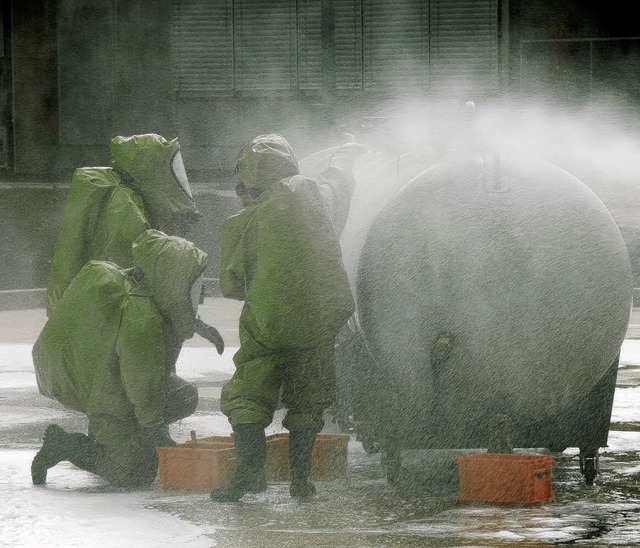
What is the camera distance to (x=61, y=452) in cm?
738

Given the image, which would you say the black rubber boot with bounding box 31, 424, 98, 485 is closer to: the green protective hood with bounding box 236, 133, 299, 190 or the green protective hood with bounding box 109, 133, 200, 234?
the green protective hood with bounding box 109, 133, 200, 234

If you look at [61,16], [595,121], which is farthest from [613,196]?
[61,16]

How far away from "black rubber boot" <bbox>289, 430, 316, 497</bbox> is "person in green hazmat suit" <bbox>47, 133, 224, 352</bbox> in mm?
868

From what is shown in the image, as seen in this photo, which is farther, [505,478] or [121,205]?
[121,205]

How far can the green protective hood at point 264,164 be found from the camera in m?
7.15

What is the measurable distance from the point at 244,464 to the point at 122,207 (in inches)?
62.5

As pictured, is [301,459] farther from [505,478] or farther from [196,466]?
[505,478]

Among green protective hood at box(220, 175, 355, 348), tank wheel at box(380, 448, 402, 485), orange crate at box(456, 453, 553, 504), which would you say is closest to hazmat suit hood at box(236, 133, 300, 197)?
green protective hood at box(220, 175, 355, 348)

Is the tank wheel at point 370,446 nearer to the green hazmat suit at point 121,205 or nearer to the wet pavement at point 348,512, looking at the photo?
the wet pavement at point 348,512

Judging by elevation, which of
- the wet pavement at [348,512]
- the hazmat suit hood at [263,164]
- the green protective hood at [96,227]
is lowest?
the wet pavement at [348,512]

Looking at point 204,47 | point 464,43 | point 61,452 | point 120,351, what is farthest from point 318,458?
point 204,47

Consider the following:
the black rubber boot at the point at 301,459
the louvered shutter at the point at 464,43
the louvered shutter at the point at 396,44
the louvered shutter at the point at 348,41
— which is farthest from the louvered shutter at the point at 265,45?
the black rubber boot at the point at 301,459

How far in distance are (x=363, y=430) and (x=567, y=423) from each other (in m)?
1.01

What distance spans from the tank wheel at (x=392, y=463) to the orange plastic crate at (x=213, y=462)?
14.1 inches
